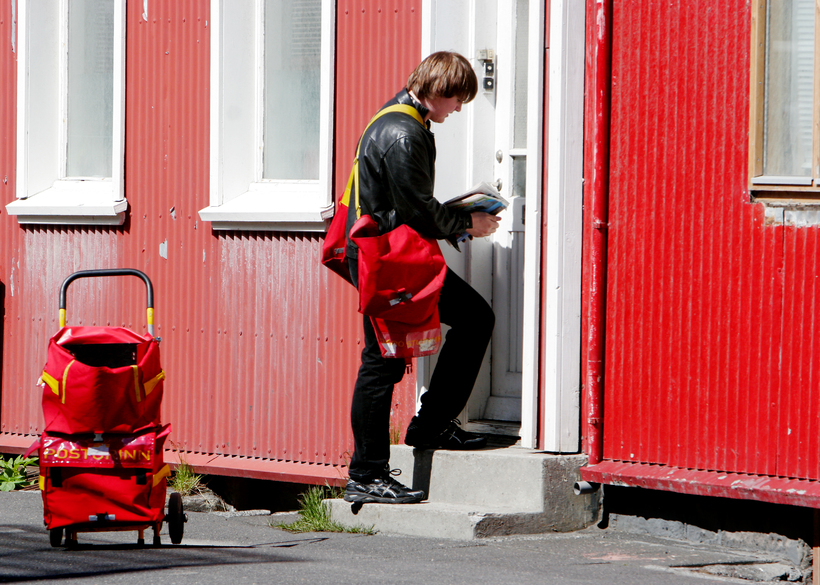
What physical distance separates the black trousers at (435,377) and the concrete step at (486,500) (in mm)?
198

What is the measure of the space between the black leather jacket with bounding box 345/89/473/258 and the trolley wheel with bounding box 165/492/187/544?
135 cm

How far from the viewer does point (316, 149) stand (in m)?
6.82

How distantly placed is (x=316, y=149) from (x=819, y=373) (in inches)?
126

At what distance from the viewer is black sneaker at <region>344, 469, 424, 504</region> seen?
17.7 ft

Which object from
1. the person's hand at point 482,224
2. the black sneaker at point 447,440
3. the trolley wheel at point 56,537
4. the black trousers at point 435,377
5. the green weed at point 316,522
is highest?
the person's hand at point 482,224

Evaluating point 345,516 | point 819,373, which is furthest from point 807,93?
point 345,516

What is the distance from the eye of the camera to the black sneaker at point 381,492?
17.7 feet

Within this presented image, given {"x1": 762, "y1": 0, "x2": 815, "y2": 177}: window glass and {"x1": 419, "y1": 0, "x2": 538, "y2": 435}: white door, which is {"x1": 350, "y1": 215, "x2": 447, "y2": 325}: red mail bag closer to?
{"x1": 419, "y1": 0, "x2": 538, "y2": 435}: white door

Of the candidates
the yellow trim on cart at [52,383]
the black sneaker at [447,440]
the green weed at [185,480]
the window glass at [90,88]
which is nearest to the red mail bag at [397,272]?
the black sneaker at [447,440]

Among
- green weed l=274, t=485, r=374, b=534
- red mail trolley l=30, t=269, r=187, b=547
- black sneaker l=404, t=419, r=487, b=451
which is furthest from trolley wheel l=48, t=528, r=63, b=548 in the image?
black sneaker l=404, t=419, r=487, b=451

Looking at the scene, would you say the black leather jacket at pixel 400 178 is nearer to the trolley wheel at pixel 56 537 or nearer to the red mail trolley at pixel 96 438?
the red mail trolley at pixel 96 438

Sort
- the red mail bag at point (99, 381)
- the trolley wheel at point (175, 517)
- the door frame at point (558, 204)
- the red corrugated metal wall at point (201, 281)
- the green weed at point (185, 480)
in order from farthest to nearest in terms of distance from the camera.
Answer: the green weed at point (185, 480)
the red corrugated metal wall at point (201, 281)
the door frame at point (558, 204)
the trolley wheel at point (175, 517)
the red mail bag at point (99, 381)

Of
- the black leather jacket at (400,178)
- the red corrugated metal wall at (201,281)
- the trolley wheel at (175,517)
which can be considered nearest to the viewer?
the trolley wheel at (175,517)

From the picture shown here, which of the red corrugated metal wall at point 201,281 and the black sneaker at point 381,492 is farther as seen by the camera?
the red corrugated metal wall at point 201,281
